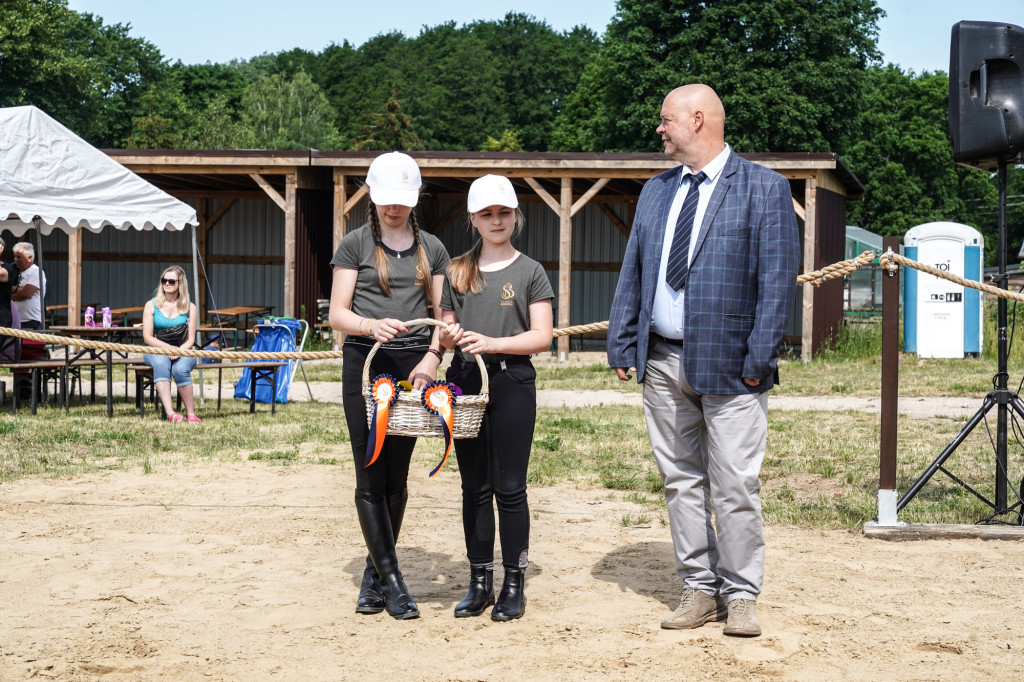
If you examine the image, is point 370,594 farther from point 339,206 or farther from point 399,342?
point 339,206

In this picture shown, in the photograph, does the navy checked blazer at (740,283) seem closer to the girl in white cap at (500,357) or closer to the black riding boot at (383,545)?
the girl in white cap at (500,357)

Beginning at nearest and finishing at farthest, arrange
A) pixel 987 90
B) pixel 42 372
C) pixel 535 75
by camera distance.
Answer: pixel 987 90
pixel 42 372
pixel 535 75

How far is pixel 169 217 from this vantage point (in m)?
12.0

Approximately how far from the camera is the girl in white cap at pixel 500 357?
4.15m

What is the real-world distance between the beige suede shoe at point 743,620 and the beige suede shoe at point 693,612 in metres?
0.11

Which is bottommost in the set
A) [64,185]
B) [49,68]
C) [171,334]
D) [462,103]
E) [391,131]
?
[171,334]

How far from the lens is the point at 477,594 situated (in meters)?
4.32

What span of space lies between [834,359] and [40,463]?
1299 cm

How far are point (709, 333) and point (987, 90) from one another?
253cm

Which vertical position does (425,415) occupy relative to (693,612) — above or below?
above

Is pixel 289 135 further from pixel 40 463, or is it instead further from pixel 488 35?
pixel 40 463

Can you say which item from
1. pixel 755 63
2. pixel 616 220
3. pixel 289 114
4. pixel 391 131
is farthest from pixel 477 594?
pixel 289 114

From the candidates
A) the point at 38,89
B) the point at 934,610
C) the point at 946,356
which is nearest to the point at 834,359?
the point at 946,356

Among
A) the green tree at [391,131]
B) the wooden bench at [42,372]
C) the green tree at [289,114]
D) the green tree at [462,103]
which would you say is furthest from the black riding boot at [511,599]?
the green tree at [462,103]
